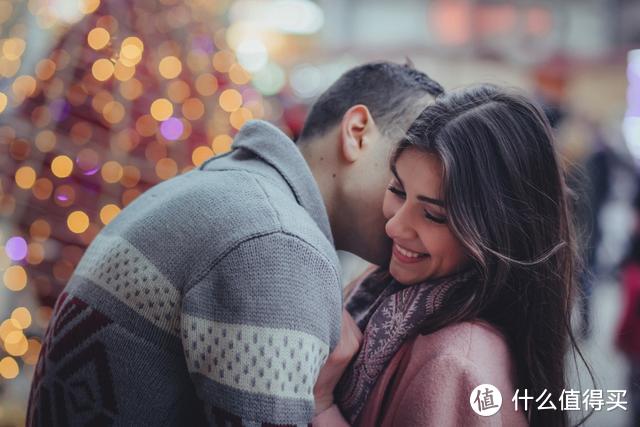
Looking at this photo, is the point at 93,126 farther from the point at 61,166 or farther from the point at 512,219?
the point at 512,219

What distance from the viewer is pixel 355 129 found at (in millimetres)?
1457

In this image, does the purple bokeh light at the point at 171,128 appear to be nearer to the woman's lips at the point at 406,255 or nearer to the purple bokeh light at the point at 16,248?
the purple bokeh light at the point at 16,248

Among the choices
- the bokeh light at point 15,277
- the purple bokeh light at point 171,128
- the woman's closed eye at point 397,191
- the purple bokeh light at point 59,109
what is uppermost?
the purple bokeh light at point 59,109

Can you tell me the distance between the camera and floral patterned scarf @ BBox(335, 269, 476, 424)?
1205 millimetres

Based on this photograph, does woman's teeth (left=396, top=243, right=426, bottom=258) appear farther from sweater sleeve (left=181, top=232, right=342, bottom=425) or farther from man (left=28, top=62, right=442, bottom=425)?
sweater sleeve (left=181, top=232, right=342, bottom=425)

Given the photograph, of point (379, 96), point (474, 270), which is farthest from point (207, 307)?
point (379, 96)

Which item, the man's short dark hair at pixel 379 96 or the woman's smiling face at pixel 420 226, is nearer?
the woman's smiling face at pixel 420 226

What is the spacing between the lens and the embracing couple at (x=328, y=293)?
3.20 feet

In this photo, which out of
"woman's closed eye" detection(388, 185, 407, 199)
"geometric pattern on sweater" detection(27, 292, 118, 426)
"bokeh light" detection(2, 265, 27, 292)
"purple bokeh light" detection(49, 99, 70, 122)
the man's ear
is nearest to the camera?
"geometric pattern on sweater" detection(27, 292, 118, 426)

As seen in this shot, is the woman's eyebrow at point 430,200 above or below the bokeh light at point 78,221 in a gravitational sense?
above

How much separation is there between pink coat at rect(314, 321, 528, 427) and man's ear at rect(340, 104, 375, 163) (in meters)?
0.48

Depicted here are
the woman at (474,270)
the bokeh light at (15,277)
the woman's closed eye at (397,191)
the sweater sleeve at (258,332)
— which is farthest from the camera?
the bokeh light at (15,277)

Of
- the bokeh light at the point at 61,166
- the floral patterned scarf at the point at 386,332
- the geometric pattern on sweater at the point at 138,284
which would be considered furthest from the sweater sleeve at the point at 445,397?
the bokeh light at the point at 61,166

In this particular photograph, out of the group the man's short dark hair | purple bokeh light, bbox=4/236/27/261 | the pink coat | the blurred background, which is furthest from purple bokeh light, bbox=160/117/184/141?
the pink coat
